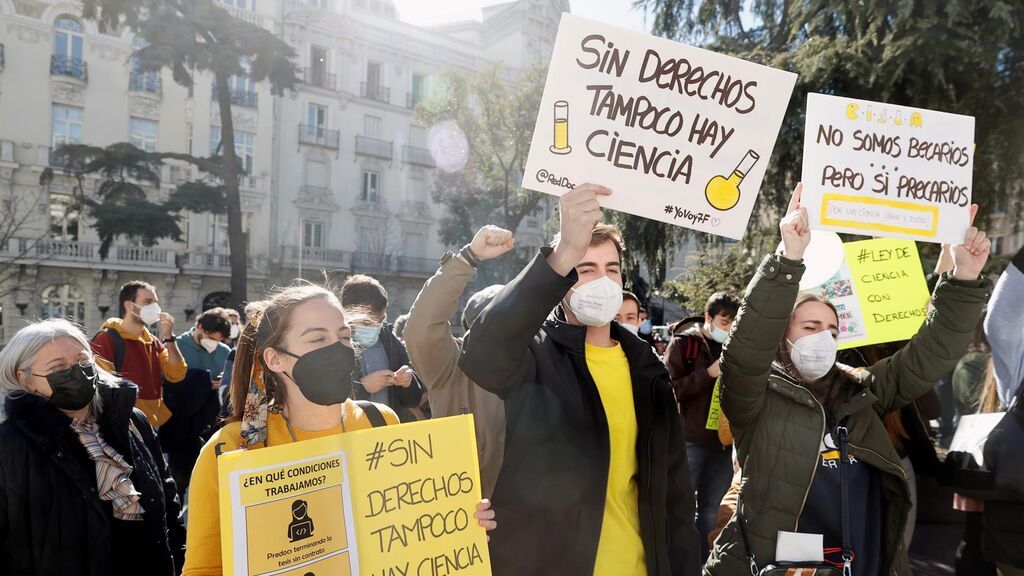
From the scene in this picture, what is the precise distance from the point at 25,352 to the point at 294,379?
1.54 meters

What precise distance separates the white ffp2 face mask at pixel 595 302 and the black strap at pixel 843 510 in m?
0.92

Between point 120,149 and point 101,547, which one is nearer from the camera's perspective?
point 101,547

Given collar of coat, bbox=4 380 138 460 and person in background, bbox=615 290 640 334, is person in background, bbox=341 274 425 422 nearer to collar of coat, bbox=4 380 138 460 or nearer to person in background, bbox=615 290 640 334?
collar of coat, bbox=4 380 138 460

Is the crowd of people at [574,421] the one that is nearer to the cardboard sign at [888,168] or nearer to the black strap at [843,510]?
the black strap at [843,510]

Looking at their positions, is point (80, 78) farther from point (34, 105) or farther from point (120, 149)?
point (120, 149)

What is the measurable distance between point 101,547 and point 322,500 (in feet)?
4.89

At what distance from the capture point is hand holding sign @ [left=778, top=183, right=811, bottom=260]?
2.46m

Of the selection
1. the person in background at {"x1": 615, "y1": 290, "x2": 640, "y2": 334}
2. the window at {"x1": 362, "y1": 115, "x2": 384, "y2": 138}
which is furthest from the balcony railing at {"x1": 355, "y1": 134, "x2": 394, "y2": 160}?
the person in background at {"x1": 615, "y1": 290, "x2": 640, "y2": 334}

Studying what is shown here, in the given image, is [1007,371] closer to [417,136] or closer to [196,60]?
[196,60]

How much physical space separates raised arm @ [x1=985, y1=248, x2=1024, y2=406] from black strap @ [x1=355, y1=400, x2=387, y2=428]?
2569 millimetres

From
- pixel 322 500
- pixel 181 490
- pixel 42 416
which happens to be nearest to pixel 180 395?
pixel 181 490

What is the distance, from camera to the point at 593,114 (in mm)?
2279

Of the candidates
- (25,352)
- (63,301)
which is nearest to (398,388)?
(25,352)

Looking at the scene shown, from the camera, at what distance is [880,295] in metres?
3.71
